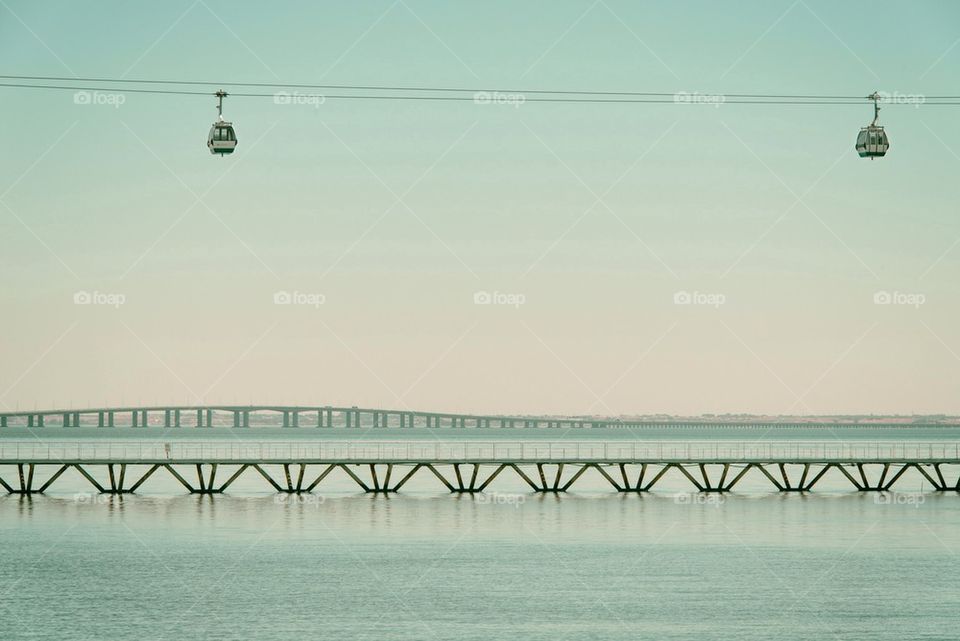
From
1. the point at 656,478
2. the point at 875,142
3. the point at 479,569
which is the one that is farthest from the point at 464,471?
the point at 875,142

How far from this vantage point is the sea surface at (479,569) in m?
41.7

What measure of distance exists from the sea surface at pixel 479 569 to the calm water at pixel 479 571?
0.14m

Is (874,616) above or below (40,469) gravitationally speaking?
below

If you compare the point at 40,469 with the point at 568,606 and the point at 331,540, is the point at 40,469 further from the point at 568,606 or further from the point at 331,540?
the point at 568,606

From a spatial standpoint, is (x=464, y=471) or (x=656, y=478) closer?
(x=656, y=478)

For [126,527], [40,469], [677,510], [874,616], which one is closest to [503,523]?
[677,510]

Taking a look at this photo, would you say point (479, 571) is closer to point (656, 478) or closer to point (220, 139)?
point (220, 139)

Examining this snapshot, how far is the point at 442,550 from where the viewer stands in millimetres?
59844

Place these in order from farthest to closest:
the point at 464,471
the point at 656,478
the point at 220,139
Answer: the point at 464,471, the point at 656,478, the point at 220,139

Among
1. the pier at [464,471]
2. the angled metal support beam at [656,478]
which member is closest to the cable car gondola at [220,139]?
the pier at [464,471]

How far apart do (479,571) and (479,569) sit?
0.56 metres

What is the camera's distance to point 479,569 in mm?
54531

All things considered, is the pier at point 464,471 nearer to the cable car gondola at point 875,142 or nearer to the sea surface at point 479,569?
the sea surface at point 479,569

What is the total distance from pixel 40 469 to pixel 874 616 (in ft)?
410
